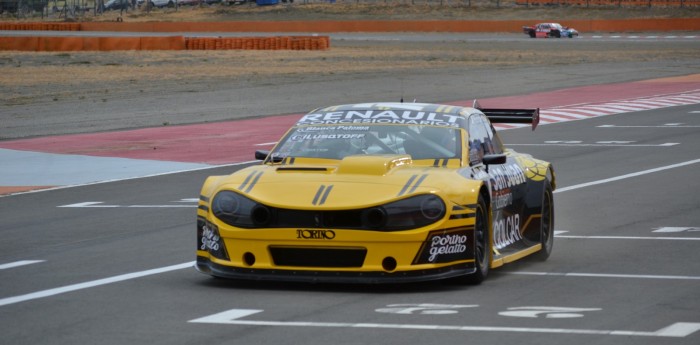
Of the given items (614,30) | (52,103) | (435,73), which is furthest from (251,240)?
(614,30)

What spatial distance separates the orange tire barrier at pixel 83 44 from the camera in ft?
192

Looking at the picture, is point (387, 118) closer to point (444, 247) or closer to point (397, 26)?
point (444, 247)

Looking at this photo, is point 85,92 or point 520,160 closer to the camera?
point 520,160

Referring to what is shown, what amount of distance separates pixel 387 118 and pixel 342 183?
141 cm

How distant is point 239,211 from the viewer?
9.29 metres

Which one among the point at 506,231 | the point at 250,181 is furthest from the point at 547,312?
the point at 250,181

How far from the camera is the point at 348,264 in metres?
9.16

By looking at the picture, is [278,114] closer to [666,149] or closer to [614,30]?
[666,149]

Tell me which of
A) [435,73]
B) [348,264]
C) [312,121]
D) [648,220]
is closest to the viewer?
[348,264]

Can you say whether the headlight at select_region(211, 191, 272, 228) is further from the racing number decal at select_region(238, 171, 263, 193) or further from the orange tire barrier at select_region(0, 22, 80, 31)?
the orange tire barrier at select_region(0, 22, 80, 31)

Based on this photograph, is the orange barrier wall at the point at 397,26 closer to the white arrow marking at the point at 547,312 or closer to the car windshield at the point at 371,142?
the car windshield at the point at 371,142

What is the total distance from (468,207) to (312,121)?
6.17ft

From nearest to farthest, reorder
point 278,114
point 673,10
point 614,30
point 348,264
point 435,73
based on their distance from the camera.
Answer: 1. point 348,264
2. point 278,114
3. point 435,73
4. point 614,30
5. point 673,10

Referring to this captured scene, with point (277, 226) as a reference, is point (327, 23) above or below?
below
